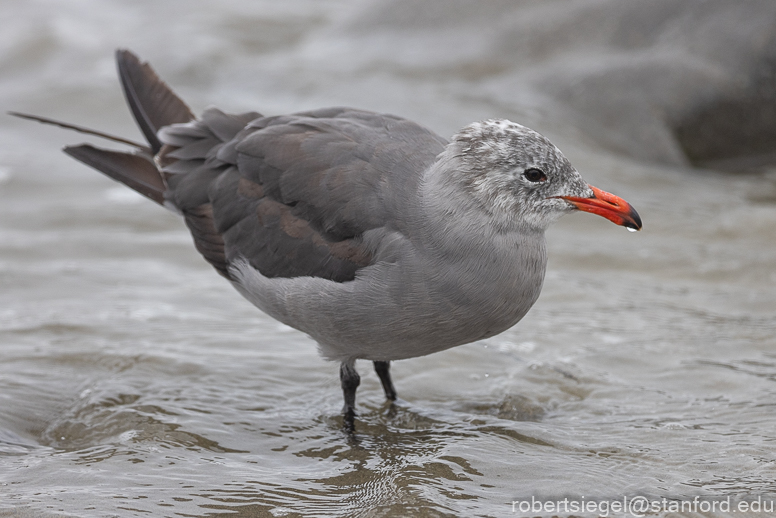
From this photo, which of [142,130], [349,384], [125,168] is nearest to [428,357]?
[349,384]

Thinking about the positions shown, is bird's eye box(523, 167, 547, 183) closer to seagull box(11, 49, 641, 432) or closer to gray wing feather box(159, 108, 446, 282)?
seagull box(11, 49, 641, 432)

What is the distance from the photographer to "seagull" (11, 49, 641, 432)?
4.31 m

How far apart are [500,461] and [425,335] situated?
0.72 metres

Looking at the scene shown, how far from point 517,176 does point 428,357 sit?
1.85m

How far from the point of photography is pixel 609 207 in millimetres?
4285

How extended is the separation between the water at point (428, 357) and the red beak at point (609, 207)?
115cm

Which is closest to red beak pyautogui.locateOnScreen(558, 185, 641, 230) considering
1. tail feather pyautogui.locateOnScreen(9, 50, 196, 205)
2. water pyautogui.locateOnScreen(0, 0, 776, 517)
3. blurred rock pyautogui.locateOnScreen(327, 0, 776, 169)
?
water pyautogui.locateOnScreen(0, 0, 776, 517)

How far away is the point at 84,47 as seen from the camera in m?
11.3

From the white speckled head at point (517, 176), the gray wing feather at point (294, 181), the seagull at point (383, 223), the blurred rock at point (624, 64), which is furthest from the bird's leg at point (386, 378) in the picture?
the blurred rock at point (624, 64)

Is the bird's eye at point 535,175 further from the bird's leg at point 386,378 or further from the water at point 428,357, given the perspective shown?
the bird's leg at point 386,378

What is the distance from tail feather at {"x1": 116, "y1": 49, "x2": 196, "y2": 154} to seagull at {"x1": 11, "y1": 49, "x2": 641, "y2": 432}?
0.77m

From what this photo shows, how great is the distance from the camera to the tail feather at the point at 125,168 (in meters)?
5.65

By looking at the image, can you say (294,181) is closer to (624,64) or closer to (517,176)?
(517,176)

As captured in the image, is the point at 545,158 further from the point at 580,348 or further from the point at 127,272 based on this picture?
the point at 127,272
